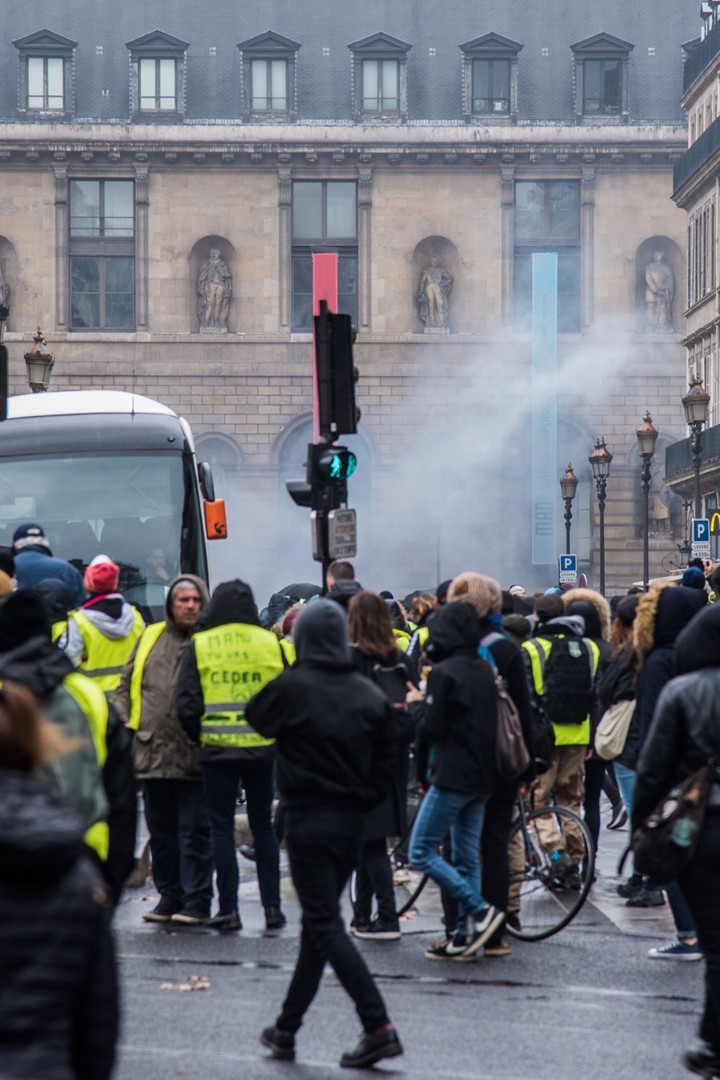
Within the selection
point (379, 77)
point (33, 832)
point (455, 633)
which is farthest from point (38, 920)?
point (379, 77)

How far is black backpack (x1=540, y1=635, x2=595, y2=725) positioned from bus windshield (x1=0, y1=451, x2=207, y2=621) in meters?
5.63

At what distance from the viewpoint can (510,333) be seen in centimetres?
Result: 4700

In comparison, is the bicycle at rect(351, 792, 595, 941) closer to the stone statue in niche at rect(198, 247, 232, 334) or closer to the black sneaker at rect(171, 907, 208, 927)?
the black sneaker at rect(171, 907, 208, 927)

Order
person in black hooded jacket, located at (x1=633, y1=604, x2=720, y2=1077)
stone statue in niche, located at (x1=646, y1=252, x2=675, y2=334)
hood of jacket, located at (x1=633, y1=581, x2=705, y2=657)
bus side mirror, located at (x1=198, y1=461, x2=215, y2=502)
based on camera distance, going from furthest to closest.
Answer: stone statue in niche, located at (x1=646, y1=252, x2=675, y2=334), bus side mirror, located at (x1=198, y1=461, x2=215, y2=502), hood of jacket, located at (x1=633, y1=581, x2=705, y2=657), person in black hooded jacket, located at (x1=633, y1=604, x2=720, y2=1077)

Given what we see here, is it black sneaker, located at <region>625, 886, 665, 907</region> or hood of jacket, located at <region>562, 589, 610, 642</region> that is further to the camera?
hood of jacket, located at <region>562, 589, 610, 642</region>

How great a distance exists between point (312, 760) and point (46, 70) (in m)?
45.8

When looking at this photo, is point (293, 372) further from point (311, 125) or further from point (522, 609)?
point (522, 609)

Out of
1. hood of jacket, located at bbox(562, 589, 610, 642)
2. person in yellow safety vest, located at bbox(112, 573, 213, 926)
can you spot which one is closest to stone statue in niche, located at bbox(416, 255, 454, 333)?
hood of jacket, located at bbox(562, 589, 610, 642)

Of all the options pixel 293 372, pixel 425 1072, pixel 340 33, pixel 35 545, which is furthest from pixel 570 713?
pixel 340 33

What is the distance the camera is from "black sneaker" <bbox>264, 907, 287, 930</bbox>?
8.32m

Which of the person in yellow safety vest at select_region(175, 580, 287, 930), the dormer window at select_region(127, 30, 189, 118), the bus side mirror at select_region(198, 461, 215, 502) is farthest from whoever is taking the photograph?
the dormer window at select_region(127, 30, 189, 118)

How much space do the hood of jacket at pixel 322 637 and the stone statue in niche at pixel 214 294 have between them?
4145 centimetres

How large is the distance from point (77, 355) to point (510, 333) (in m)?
12.4

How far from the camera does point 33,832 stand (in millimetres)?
2752
